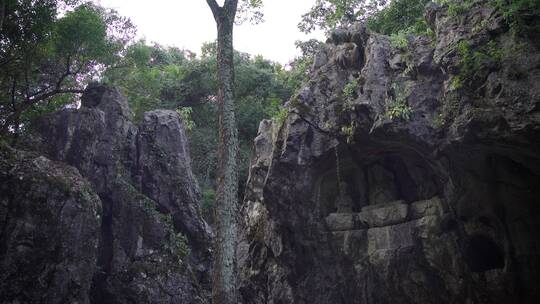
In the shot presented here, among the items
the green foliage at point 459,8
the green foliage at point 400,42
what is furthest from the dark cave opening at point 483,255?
the green foliage at point 459,8

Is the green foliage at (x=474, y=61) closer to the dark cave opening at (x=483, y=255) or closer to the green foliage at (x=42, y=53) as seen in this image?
the dark cave opening at (x=483, y=255)

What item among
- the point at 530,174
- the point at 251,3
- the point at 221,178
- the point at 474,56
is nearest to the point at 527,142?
the point at 530,174

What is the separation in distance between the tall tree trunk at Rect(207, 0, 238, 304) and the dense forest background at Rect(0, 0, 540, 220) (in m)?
4.04

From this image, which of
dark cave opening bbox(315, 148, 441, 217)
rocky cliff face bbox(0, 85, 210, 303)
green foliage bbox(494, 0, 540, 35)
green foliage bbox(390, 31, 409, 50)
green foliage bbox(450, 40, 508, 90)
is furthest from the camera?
dark cave opening bbox(315, 148, 441, 217)

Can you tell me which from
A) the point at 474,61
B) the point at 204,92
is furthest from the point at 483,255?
the point at 204,92

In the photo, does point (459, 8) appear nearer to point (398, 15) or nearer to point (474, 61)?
point (474, 61)

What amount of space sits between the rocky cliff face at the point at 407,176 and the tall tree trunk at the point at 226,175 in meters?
3.57

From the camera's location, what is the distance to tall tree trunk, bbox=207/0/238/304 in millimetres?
7742

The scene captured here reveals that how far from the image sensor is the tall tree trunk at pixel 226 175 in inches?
305

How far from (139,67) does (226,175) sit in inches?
556

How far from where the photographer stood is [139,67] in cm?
2078

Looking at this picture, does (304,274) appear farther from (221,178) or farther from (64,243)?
(64,243)

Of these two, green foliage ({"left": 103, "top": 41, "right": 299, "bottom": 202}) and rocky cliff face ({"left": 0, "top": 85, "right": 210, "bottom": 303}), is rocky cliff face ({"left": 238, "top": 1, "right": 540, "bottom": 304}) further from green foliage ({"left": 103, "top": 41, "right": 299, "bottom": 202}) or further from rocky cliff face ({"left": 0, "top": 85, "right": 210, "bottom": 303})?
green foliage ({"left": 103, "top": 41, "right": 299, "bottom": 202})

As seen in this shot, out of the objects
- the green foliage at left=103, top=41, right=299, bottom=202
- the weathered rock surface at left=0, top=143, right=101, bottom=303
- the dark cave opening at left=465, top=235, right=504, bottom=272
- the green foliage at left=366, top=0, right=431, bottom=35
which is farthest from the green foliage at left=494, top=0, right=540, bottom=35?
the green foliage at left=103, top=41, right=299, bottom=202
